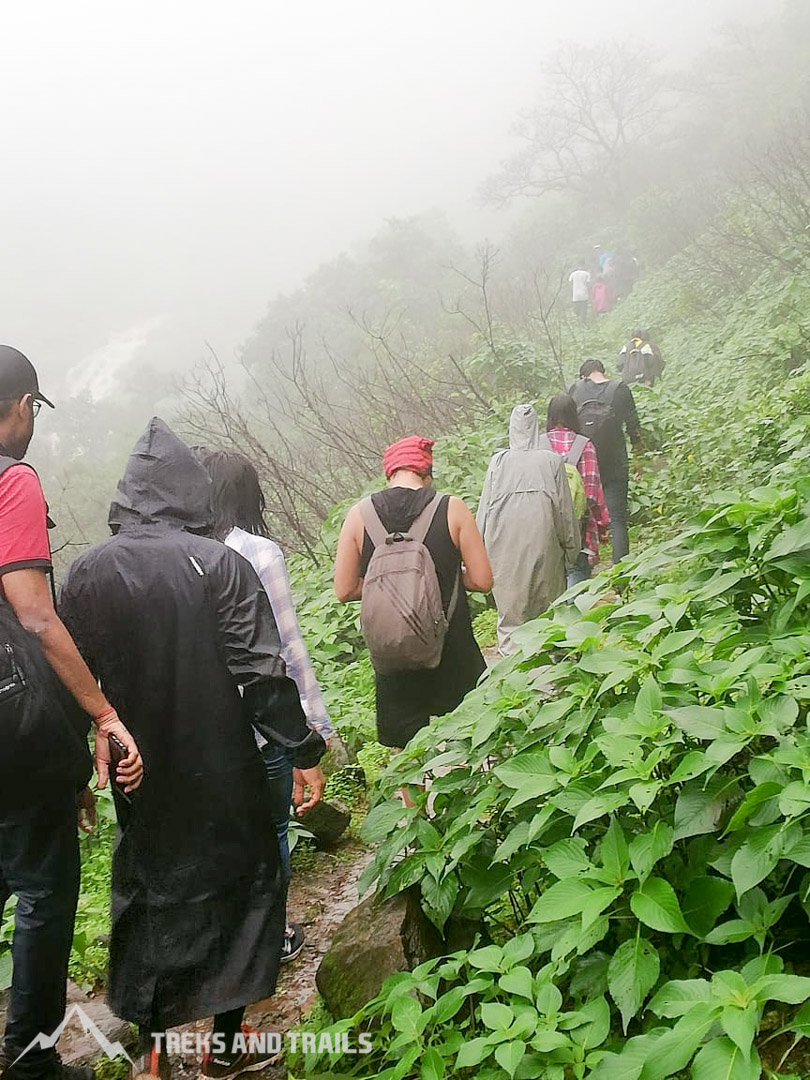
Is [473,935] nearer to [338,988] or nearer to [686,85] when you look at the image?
[338,988]

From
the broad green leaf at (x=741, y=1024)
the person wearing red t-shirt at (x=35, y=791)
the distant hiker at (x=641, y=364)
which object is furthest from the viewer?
the distant hiker at (x=641, y=364)

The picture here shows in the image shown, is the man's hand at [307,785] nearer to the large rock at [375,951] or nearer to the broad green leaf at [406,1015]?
the large rock at [375,951]

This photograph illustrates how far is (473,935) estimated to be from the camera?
2.21 m

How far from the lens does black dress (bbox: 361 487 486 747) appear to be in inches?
117

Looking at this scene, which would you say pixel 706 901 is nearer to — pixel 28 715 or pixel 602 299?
pixel 28 715

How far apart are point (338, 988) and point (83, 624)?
1219mm

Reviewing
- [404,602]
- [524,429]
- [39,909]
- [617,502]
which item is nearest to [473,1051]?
[39,909]

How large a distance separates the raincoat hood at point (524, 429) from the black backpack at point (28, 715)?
258cm

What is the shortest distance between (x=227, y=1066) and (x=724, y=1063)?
146 cm

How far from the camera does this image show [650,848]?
62.6 inches

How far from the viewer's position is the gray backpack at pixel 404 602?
112 inches

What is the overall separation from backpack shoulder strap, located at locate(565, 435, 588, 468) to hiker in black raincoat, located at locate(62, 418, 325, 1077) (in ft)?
10.2

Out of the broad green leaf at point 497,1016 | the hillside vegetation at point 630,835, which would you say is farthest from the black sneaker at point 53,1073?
the broad green leaf at point 497,1016

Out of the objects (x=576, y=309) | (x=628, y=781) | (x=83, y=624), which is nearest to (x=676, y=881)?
Answer: (x=628, y=781)
